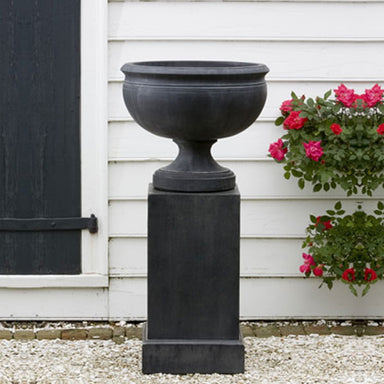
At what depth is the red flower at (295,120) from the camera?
5.76 meters

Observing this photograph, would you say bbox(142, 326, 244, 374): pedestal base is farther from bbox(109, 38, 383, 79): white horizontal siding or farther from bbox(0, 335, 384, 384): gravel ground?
bbox(109, 38, 383, 79): white horizontal siding

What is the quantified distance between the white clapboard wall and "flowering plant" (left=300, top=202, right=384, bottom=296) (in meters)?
0.14

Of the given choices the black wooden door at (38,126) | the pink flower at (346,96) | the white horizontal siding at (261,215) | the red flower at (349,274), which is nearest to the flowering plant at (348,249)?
the red flower at (349,274)

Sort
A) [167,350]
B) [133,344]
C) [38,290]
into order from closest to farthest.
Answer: [167,350] → [133,344] → [38,290]

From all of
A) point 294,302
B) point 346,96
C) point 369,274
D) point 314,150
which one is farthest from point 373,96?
point 294,302

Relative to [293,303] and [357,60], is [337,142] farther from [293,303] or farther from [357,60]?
[293,303]

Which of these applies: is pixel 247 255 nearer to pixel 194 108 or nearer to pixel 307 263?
pixel 307 263

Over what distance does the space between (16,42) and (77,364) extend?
1.82m

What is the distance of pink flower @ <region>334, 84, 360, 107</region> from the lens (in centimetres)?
571

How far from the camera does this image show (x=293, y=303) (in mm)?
6121

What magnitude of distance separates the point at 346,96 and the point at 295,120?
0.30 m

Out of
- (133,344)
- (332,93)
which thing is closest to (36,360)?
(133,344)

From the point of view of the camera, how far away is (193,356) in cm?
509

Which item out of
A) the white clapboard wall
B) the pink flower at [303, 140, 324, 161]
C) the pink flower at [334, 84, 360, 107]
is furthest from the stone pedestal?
the pink flower at [334, 84, 360, 107]
